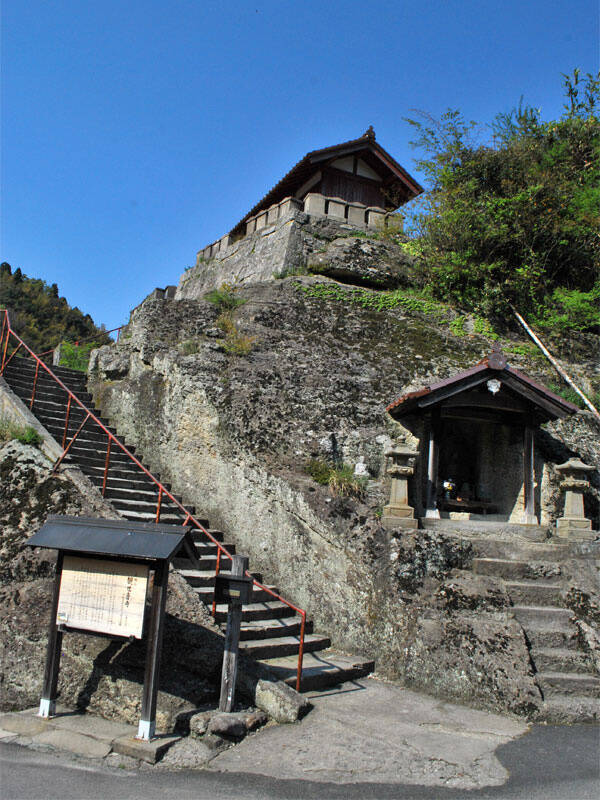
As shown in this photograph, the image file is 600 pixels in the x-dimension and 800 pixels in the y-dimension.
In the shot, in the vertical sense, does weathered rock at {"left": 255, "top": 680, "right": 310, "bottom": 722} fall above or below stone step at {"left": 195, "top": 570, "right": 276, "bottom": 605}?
below

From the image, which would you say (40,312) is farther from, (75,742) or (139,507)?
(75,742)

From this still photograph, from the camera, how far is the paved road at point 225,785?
4605 mm

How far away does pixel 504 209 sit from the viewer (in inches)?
619

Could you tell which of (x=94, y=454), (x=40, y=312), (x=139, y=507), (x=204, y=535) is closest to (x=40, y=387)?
(x=94, y=454)

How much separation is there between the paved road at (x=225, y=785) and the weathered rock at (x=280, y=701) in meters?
1.11

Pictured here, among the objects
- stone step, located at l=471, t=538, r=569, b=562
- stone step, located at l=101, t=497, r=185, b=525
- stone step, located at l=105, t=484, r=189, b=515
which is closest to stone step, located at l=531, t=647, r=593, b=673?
stone step, located at l=471, t=538, r=569, b=562

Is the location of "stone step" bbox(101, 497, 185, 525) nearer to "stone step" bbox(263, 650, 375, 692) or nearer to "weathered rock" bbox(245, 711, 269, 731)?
"stone step" bbox(263, 650, 375, 692)

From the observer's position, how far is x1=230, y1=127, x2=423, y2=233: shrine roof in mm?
18625

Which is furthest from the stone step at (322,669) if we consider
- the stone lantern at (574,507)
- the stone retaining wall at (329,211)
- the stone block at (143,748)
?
the stone retaining wall at (329,211)

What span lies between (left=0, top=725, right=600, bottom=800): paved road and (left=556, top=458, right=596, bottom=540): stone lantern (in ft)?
14.2

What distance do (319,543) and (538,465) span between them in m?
4.76

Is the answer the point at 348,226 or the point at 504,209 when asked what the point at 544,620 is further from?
the point at 348,226

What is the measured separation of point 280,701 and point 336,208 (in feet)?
50.2

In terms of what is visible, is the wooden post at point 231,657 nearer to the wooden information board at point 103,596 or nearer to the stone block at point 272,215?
the wooden information board at point 103,596
